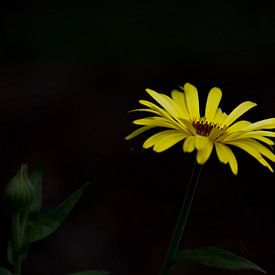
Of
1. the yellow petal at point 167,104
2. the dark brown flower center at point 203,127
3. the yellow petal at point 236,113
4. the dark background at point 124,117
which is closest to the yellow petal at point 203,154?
the dark brown flower center at point 203,127

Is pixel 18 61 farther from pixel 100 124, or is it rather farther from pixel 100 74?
pixel 100 124

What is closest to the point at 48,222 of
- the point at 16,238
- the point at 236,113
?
the point at 16,238

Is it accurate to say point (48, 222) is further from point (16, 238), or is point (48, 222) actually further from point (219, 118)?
point (219, 118)

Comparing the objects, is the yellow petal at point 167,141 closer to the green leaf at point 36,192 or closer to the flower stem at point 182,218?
the flower stem at point 182,218

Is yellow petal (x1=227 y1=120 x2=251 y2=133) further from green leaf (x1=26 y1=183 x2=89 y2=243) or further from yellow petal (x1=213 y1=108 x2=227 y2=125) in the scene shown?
green leaf (x1=26 y1=183 x2=89 y2=243)

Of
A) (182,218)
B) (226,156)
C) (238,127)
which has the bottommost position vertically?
(182,218)

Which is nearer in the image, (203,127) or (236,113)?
(203,127)

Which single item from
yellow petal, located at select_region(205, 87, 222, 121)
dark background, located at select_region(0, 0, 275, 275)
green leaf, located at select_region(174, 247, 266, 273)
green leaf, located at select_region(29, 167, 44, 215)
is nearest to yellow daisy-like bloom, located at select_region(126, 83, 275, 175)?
yellow petal, located at select_region(205, 87, 222, 121)
